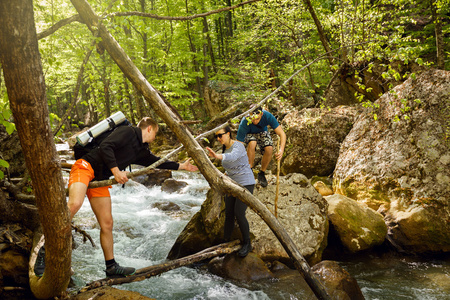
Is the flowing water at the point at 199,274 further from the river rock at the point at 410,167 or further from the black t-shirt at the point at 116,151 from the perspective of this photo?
the black t-shirt at the point at 116,151

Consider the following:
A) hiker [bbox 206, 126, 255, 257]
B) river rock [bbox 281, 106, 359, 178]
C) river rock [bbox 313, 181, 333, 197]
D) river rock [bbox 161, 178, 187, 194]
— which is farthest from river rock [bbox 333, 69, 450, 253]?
river rock [bbox 161, 178, 187, 194]

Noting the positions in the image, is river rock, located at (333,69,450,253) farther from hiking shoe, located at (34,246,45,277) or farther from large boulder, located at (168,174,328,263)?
hiking shoe, located at (34,246,45,277)

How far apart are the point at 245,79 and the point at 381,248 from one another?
1394 cm

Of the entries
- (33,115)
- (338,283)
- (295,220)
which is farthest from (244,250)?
(33,115)

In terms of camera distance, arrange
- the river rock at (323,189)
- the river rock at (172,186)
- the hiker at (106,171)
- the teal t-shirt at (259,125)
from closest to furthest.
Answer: the hiker at (106,171)
the teal t-shirt at (259,125)
the river rock at (323,189)
the river rock at (172,186)

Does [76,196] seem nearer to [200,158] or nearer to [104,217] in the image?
[104,217]

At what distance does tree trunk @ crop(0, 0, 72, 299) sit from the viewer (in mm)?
1889

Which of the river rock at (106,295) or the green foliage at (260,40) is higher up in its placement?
the green foliage at (260,40)

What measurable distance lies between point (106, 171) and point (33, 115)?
1.70 m

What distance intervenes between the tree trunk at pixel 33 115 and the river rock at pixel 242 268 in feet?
9.60

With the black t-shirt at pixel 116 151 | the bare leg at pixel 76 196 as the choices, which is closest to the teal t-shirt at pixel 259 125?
the black t-shirt at pixel 116 151

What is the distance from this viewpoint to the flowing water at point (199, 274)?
4.55m

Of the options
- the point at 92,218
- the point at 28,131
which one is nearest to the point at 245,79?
the point at 92,218

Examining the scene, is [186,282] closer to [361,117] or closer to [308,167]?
[308,167]
